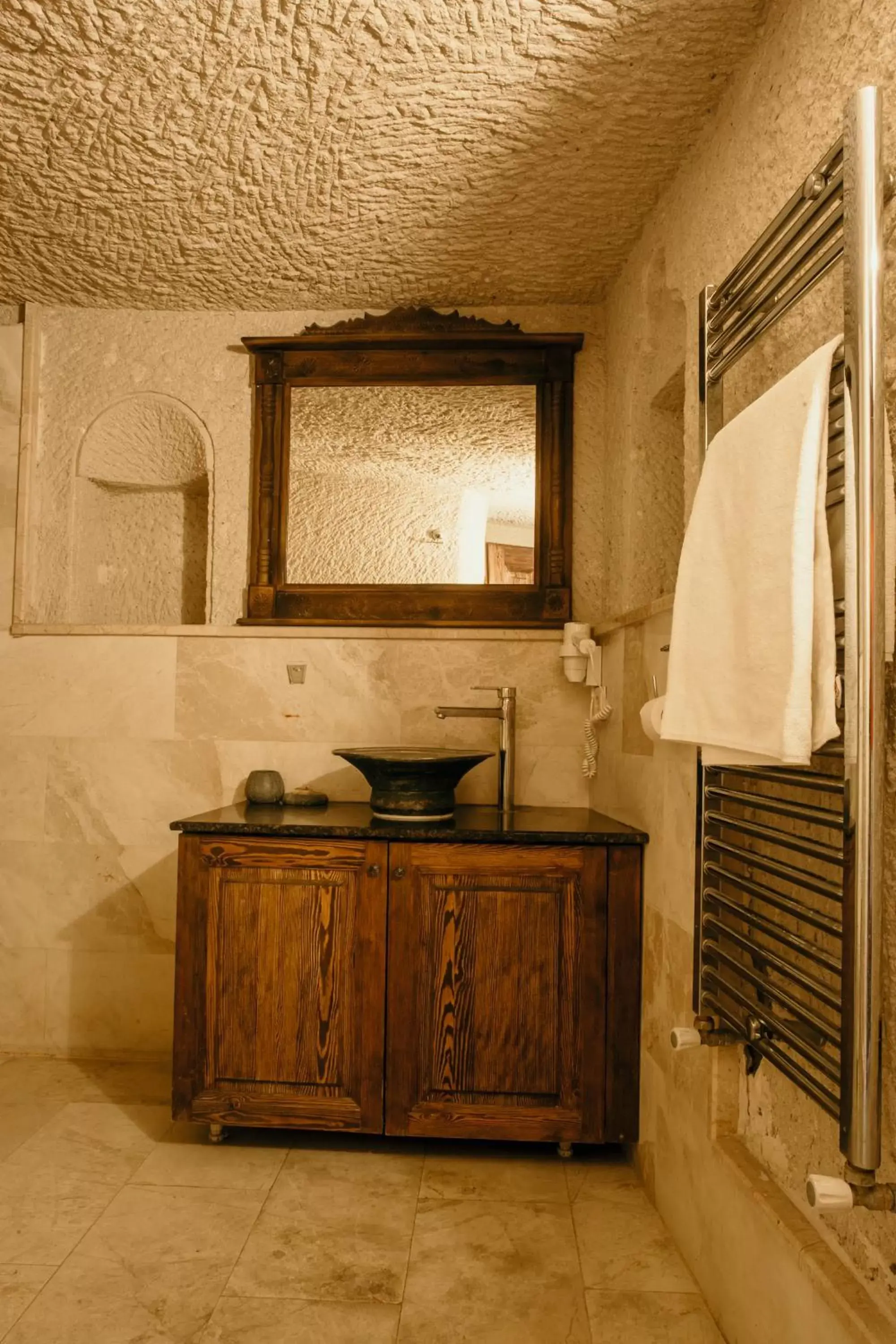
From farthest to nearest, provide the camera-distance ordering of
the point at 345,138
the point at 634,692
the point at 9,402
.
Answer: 1. the point at 9,402
2. the point at 634,692
3. the point at 345,138

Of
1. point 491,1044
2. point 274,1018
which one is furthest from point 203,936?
point 491,1044

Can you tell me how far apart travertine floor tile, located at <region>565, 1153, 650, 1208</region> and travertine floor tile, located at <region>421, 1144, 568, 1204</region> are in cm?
2

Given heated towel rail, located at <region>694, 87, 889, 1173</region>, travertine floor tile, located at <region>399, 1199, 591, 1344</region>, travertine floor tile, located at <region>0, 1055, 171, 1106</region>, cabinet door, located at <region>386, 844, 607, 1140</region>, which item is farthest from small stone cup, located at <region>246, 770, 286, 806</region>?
heated towel rail, located at <region>694, 87, 889, 1173</region>

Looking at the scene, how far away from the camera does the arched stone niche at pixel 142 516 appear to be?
255cm

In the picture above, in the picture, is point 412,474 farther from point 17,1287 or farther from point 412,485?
point 17,1287

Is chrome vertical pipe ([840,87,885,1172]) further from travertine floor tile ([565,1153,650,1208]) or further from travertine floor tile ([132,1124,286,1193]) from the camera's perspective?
travertine floor tile ([132,1124,286,1193])

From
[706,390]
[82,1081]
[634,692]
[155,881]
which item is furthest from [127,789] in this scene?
[706,390]

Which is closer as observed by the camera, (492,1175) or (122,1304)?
(122,1304)

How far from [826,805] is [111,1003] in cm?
209

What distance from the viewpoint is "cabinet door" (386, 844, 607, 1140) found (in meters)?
1.80

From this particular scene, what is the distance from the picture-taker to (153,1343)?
126cm

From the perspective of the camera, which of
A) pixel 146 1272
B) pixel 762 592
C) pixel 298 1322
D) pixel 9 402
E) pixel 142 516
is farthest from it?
pixel 142 516

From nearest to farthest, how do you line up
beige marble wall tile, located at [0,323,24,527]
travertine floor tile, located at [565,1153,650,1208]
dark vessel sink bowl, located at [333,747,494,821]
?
travertine floor tile, located at [565,1153,650,1208]
dark vessel sink bowl, located at [333,747,494,821]
beige marble wall tile, located at [0,323,24,527]

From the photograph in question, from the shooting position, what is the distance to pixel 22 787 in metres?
2.46
